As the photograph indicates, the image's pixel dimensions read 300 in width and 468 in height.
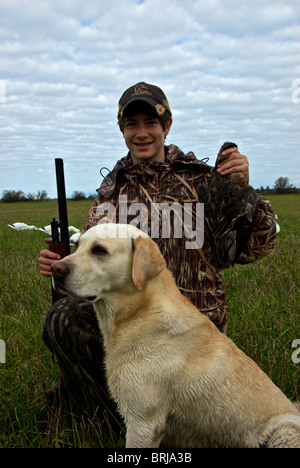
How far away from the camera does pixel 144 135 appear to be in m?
4.07

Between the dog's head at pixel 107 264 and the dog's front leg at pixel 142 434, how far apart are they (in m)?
0.89

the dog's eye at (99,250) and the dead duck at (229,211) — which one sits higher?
the dead duck at (229,211)

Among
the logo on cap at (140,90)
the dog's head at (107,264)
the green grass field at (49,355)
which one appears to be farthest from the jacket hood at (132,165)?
the green grass field at (49,355)

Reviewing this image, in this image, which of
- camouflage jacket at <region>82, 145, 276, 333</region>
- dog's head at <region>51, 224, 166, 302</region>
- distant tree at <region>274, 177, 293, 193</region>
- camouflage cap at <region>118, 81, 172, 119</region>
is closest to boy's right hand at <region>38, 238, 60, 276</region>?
camouflage jacket at <region>82, 145, 276, 333</region>

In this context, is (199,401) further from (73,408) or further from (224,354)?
(73,408)

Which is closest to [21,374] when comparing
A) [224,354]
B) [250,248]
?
[224,354]

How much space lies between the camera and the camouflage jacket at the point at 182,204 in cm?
363

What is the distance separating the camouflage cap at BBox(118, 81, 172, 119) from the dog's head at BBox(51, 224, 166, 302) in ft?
5.31

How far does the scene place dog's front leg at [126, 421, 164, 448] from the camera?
246 cm

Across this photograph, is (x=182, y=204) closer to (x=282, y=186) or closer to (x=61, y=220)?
(x=61, y=220)

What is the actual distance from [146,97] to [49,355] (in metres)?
2.93

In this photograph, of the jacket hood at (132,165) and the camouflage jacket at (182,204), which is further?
the jacket hood at (132,165)

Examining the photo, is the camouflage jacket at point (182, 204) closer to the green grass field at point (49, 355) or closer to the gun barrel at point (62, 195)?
the gun barrel at point (62, 195)
